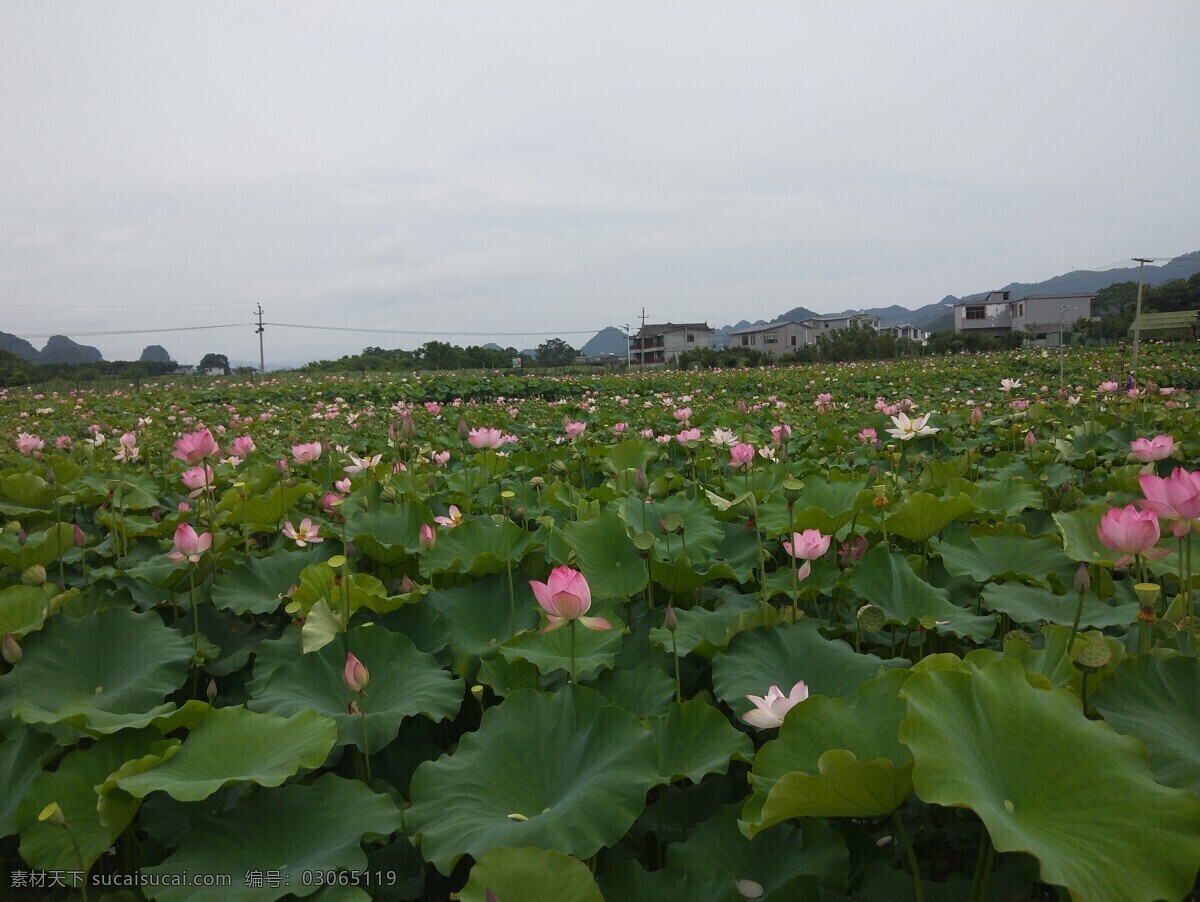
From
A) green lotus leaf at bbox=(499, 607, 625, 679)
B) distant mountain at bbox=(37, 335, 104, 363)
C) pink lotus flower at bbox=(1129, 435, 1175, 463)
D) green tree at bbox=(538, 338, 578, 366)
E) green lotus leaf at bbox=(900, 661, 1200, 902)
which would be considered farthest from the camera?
distant mountain at bbox=(37, 335, 104, 363)

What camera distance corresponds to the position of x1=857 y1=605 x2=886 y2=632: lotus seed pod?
4.26ft

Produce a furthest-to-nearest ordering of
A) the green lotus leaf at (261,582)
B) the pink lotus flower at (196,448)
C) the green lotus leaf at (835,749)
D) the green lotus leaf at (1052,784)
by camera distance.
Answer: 1. the pink lotus flower at (196,448)
2. the green lotus leaf at (261,582)
3. the green lotus leaf at (835,749)
4. the green lotus leaf at (1052,784)

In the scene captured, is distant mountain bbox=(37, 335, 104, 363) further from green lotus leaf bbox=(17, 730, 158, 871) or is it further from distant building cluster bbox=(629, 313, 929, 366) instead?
green lotus leaf bbox=(17, 730, 158, 871)

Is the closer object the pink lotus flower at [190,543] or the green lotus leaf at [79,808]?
the green lotus leaf at [79,808]

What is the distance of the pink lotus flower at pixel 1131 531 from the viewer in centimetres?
111

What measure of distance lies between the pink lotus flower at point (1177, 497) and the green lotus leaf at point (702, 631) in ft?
2.16

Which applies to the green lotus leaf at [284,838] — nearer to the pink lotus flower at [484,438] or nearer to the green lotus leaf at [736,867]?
the green lotus leaf at [736,867]

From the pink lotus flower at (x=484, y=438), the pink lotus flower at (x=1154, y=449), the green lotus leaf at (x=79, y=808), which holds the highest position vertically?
the pink lotus flower at (x=484, y=438)

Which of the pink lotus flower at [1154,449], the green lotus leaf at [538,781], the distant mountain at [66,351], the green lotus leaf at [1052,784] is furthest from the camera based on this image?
the distant mountain at [66,351]

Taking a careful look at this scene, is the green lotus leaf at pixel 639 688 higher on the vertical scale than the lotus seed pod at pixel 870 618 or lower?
lower

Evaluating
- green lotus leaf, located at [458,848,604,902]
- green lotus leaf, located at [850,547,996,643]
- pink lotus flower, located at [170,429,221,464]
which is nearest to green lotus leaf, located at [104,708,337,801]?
green lotus leaf, located at [458,848,604,902]

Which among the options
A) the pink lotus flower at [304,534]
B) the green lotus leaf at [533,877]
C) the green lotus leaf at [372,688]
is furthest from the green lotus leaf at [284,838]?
the pink lotus flower at [304,534]

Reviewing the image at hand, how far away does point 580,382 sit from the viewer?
50.0ft

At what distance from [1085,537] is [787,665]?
2.64ft
